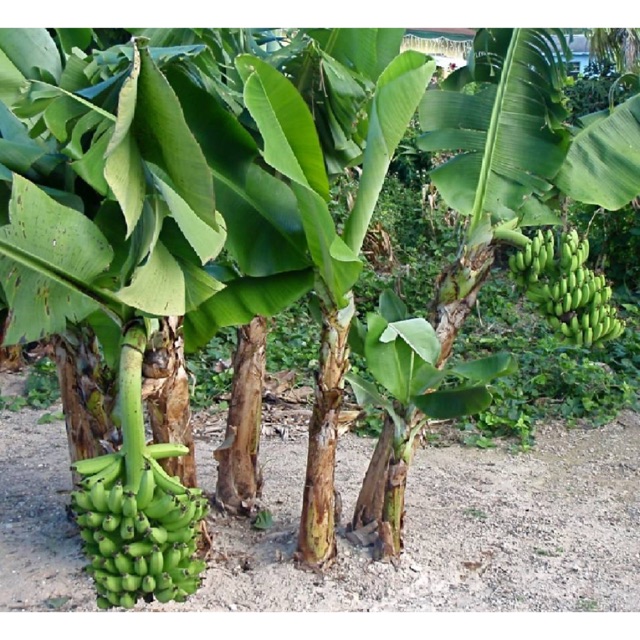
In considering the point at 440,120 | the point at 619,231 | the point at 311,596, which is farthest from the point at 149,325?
the point at 619,231

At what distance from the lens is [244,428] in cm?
346

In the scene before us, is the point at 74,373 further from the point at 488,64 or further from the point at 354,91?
the point at 488,64

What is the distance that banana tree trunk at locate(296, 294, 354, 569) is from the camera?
2729 millimetres

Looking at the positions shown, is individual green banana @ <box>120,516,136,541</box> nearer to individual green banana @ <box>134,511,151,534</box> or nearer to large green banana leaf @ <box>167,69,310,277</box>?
individual green banana @ <box>134,511,151,534</box>

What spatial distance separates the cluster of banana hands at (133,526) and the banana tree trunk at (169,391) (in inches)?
11.6

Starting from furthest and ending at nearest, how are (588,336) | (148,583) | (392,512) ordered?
(392,512) < (588,336) < (148,583)

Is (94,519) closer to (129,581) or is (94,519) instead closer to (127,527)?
(127,527)

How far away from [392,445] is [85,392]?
3.89ft

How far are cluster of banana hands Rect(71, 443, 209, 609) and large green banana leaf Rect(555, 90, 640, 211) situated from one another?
1875 mm

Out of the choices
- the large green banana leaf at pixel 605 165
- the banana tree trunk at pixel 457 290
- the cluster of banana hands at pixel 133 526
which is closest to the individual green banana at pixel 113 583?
the cluster of banana hands at pixel 133 526

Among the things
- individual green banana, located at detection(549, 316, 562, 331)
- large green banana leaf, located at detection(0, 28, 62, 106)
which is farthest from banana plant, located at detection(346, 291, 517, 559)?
large green banana leaf, located at detection(0, 28, 62, 106)

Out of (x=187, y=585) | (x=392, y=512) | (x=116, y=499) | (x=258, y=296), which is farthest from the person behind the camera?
(x=392, y=512)

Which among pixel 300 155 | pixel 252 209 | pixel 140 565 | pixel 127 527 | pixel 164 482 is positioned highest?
pixel 300 155

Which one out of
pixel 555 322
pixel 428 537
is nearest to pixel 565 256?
pixel 555 322
